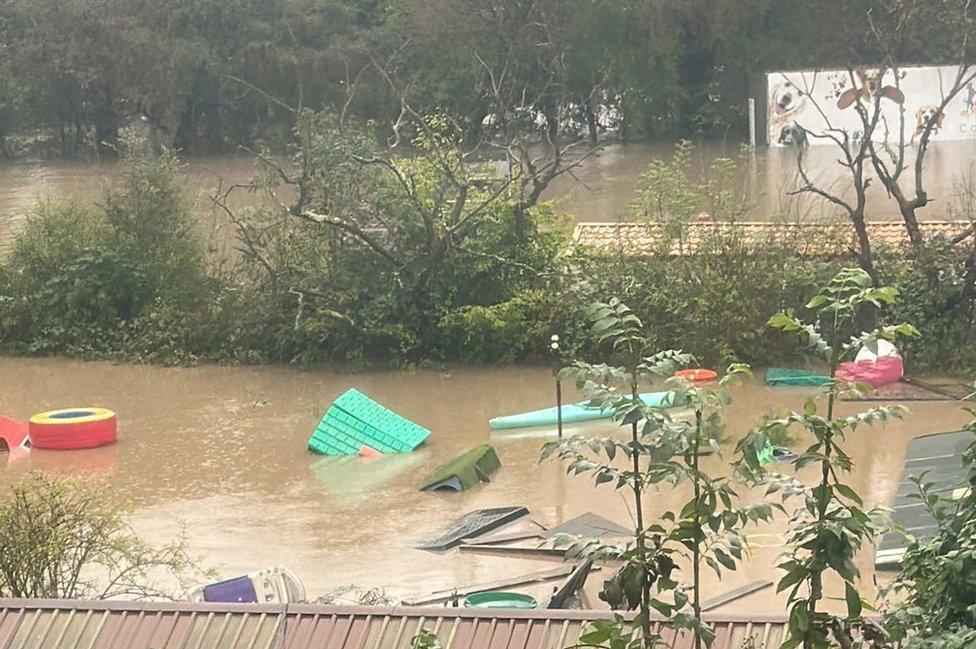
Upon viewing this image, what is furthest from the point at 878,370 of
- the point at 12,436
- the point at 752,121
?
the point at 752,121

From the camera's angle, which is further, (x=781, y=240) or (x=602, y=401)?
(x=781, y=240)

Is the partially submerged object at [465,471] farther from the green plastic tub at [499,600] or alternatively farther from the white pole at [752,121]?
the white pole at [752,121]

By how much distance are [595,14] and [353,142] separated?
20.4m

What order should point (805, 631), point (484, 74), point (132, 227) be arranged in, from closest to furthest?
1. point (805, 631)
2. point (132, 227)
3. point (484, 74)

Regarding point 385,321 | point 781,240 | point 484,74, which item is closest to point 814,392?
point 781,240

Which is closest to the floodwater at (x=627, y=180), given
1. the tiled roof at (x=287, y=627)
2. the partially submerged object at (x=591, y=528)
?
the partially submerged object at (x=591, y=528)

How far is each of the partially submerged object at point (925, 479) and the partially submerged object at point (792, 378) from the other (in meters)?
2.32

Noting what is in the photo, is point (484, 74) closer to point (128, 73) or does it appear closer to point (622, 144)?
point (622, 144)

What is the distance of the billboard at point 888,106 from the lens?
33.2 m

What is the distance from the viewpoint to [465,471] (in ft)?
A: 42.4

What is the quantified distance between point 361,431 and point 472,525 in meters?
2.98

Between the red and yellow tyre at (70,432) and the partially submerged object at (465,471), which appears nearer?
the partially submerged object at (465,471)

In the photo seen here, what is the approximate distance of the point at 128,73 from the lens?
123 ft

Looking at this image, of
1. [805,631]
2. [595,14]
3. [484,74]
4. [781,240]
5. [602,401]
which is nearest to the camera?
[805,631]
